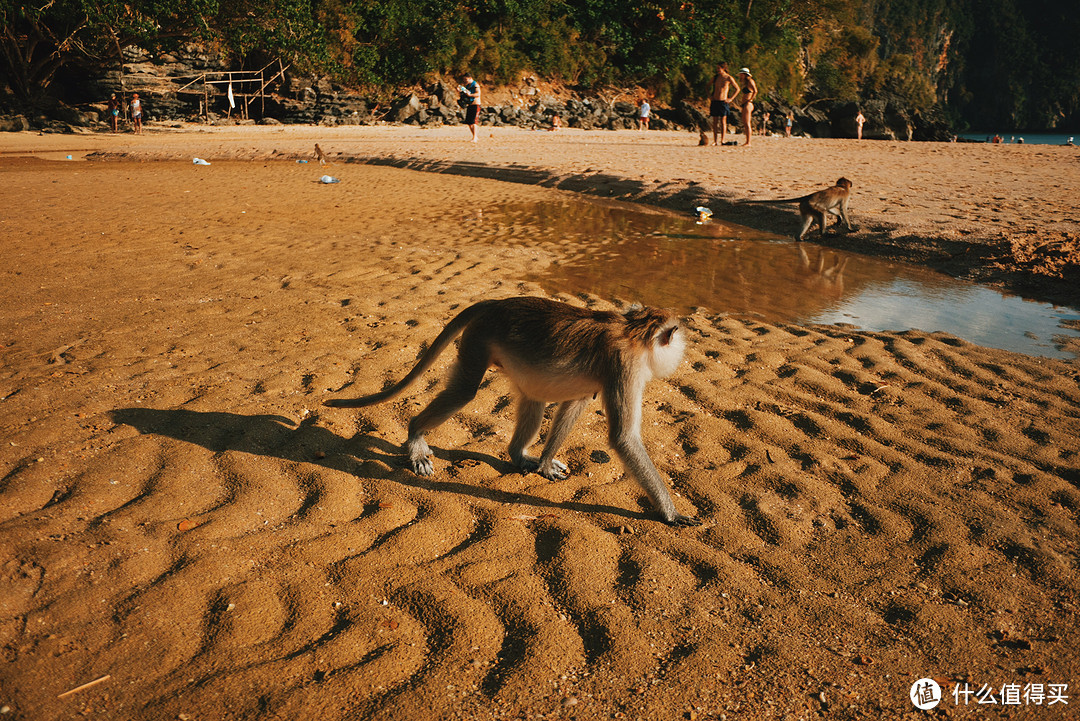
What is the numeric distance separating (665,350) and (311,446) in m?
2.18

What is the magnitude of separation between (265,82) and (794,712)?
36900mm

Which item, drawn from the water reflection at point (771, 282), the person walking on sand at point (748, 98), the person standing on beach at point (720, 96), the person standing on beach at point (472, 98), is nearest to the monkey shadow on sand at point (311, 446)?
the water reflection at point (771, 282)

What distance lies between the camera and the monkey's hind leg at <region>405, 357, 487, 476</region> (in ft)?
13.1

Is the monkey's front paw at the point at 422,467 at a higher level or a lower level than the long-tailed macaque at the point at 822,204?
lower

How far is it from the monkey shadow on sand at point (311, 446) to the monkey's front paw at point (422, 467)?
0.10ft

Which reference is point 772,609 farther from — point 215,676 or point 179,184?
point 179,184

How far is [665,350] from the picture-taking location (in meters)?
3.69

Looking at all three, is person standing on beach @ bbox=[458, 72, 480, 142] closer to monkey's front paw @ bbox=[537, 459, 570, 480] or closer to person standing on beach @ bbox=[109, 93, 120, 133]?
person standing on beach @ bbox=[109, 93, 120, 133]

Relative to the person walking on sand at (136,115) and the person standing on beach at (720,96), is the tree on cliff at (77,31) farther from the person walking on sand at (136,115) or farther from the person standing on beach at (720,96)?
the person standing on beach at (720,96)

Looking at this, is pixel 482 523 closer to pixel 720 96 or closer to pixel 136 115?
pixel 720 96

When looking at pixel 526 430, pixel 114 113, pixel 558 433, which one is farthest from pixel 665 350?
pixel 114 113

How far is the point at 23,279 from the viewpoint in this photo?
23.9ft

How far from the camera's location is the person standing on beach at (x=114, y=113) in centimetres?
2764

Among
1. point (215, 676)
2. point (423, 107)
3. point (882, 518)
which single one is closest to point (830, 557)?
point (882, 518)
